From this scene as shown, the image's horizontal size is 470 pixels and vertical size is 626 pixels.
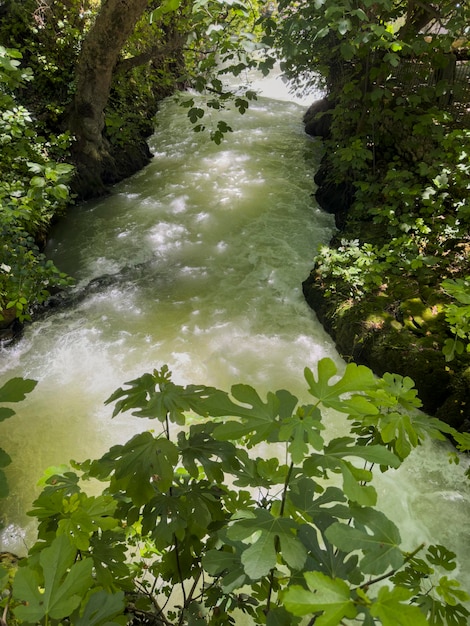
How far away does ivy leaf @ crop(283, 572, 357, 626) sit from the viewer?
0.61 meters

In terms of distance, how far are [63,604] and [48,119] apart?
7025mm

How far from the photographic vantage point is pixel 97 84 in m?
5.71

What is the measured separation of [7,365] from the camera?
375 centimetres

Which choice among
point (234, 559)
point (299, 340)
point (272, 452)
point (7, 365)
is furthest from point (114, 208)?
point (234, 559)

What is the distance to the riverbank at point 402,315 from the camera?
3.11m

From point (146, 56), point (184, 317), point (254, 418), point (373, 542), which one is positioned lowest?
point (184, 317)

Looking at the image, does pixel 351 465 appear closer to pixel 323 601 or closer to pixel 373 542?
pixel 373 542

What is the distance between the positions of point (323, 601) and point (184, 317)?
3825 mm

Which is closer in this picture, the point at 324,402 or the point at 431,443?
the point at 324,402

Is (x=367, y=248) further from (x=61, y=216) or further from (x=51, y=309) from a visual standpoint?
(x=61, y=216)

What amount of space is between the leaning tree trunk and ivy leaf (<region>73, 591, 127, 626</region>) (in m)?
6.13

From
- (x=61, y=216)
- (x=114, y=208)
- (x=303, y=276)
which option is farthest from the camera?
(x=114, y=208)

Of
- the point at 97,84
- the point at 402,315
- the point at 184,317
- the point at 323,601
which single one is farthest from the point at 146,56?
the point at 323,601

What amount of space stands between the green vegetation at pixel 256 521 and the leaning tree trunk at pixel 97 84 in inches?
222
